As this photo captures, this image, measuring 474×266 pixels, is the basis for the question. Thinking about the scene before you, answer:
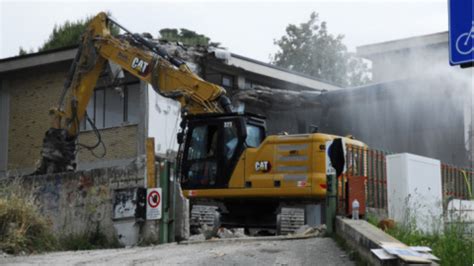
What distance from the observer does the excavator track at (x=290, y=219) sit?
1389 centimetres

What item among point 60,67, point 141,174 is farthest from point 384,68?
point 141,174

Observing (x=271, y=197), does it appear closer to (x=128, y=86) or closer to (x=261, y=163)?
(x=261, y=163)

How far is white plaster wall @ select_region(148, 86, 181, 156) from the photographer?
72.9ft

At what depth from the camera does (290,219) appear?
1403cm

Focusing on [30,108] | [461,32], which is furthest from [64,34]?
[461,32]

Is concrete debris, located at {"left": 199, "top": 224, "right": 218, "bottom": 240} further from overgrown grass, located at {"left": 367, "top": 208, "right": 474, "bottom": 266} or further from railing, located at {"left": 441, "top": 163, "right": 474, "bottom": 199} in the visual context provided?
overgrown grass, located at {"left": 367, "top": 208, "right": 474, "bottom": 266}

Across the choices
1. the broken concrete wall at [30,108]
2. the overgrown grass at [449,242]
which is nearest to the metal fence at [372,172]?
the overgrown grass at [449,242]

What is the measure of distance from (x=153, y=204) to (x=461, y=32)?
1109 centimetres

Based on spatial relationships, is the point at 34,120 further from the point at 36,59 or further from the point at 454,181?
the point at 454,181

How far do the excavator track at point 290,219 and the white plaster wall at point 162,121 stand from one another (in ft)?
27.2

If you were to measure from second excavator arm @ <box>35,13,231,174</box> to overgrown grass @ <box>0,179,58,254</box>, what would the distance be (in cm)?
508

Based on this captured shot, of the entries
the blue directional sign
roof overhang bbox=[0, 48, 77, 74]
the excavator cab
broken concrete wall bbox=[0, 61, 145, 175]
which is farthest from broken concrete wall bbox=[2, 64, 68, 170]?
the blue directional sign

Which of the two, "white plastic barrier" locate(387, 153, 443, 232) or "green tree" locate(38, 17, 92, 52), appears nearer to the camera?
"white plastic barrier" locate(387, 153, 443, 232)

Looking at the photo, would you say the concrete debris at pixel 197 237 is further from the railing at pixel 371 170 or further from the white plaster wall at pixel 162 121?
the white plaster wall at pixel 162 121
